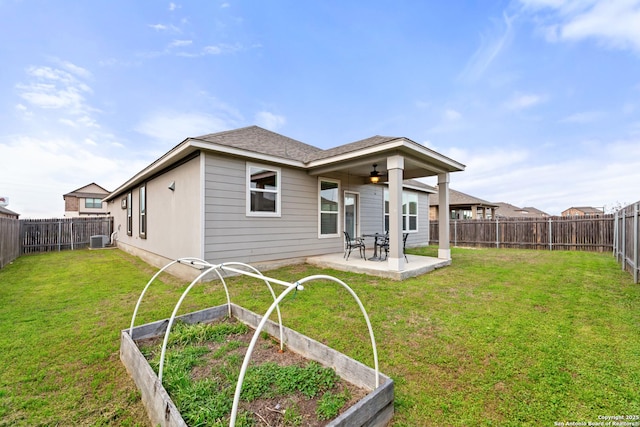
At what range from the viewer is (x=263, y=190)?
6.73m

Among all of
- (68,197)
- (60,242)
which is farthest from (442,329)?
(68,197)

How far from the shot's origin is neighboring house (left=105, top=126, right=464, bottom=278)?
5871 millimetres

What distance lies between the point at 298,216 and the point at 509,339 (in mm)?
5548

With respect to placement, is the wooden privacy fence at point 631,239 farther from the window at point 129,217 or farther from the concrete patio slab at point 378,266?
the window at point 129,217

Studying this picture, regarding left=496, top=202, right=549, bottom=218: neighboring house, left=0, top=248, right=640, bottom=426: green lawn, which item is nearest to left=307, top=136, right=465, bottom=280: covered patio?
left=0, top=248, right=640, bottom=426: green lawn

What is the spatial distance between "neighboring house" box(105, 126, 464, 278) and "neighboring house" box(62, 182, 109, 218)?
30659mm

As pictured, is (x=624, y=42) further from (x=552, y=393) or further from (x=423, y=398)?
(x=423, y=398)

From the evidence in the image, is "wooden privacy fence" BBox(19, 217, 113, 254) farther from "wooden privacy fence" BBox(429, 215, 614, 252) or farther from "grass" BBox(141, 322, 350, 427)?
"wooden privacy fence" BBox(429, 215, 614, 252)

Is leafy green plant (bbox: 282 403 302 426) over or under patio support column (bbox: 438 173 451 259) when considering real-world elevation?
under

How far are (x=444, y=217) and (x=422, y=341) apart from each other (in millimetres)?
5570

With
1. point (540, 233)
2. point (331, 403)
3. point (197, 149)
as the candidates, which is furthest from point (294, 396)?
point (540, 233)

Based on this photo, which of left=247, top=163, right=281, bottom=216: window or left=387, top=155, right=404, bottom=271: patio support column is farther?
left=247, top=163, right=281, bottom=216: window

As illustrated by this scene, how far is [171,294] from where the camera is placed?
16.1 ft

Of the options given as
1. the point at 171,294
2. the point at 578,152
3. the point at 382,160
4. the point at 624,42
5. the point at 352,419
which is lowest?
the point at 171,294
